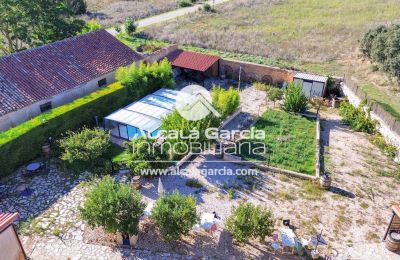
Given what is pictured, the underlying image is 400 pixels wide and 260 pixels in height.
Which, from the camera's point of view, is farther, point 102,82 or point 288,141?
point 102,82

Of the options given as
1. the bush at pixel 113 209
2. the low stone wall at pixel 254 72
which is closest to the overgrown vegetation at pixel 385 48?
the low stone wall at pixel 254 72

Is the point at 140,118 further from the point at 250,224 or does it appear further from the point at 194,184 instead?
the point at 250,224

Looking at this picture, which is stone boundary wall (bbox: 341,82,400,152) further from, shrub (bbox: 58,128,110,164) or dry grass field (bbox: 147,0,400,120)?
shrub (bbox: 58,128,110,164)

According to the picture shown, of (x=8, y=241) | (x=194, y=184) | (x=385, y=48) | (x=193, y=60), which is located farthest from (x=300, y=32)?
(x=8, y=241)

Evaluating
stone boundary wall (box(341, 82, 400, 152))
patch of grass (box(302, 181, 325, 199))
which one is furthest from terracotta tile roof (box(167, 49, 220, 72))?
patch of grass (box(302, 181, 325, 199))

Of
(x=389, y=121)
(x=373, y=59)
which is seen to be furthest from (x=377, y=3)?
(x=389, y=121)

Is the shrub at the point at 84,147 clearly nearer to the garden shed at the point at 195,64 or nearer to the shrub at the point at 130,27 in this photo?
the garden shed at the point at 195,64
